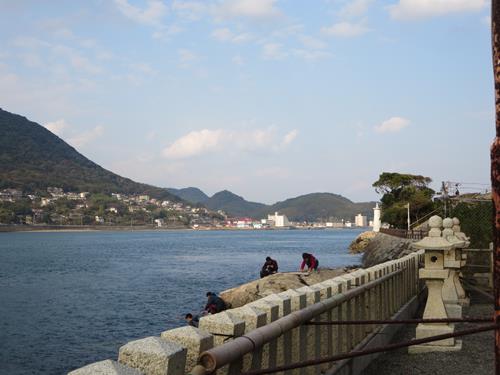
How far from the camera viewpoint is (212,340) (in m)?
4.20

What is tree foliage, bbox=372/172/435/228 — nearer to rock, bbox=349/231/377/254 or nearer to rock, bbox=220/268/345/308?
rock, bbox=349/231/377/254

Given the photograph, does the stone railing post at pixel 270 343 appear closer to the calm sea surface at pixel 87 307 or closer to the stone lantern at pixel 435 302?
the stone lantern at pixel 435 302

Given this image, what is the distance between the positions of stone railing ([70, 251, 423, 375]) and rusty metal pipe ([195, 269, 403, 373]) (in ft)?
0.11

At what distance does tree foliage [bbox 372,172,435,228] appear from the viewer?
3600 inches

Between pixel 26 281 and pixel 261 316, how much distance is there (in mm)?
63093

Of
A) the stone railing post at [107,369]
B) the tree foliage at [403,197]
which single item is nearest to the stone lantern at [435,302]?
the stone railing post at [107,369]

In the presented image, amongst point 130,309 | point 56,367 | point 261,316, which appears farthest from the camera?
point 130,309

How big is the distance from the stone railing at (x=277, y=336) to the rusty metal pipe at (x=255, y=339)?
0.11 ft

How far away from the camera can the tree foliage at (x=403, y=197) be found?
300 ft

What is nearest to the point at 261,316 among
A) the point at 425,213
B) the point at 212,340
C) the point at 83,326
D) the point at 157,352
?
the point at 212,340

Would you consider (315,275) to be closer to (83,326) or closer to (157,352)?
(83,326)

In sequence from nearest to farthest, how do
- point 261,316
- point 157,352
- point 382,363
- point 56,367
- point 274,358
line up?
point 157,352
point 261,316
point 274,358
point 382,363
point 56,367

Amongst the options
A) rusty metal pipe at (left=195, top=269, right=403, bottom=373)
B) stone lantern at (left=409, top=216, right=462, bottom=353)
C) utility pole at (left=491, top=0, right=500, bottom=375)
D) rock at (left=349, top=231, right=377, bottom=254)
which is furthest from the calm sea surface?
rock at (left=349, top=231, right=377, bottom=254)

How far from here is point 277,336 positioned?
16.8ft
